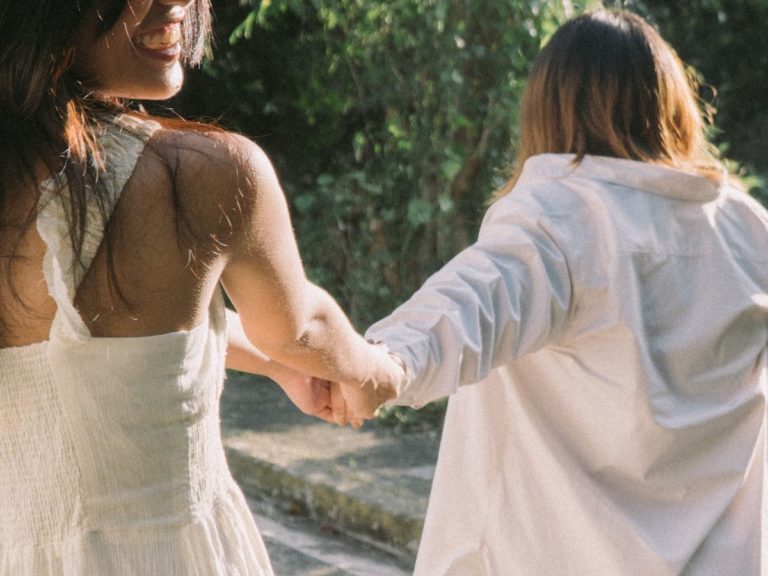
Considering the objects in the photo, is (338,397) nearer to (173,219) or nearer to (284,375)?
(284,375)

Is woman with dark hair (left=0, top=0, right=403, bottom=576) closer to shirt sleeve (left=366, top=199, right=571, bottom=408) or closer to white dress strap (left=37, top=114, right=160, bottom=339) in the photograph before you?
white dress strap (left=37, top=114, right=160, bottom=339)

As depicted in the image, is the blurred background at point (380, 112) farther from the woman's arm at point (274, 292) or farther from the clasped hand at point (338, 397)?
the woman's arm at point (274, 292)

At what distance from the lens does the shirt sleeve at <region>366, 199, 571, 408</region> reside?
2523 mm

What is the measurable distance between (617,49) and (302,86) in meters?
4.54

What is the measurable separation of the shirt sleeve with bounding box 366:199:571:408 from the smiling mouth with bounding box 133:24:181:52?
2.83ft

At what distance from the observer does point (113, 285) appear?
5.66 ft

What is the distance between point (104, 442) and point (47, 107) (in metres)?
0.45

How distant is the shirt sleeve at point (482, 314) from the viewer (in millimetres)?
2523

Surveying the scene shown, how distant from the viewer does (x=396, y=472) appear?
17.2 feet

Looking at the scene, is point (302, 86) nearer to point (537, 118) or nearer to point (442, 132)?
point (442, 132)

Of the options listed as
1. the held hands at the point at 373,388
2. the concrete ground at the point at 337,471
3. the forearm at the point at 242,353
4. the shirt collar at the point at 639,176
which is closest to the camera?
the forearm at the point at 242,353

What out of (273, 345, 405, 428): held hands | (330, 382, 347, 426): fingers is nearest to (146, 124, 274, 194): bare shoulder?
(273, 345, 405, 428): held hands

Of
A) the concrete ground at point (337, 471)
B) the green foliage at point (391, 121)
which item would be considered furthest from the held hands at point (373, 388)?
the green foliage at point (391, 121)

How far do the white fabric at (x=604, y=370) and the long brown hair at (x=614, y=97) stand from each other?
77mm
